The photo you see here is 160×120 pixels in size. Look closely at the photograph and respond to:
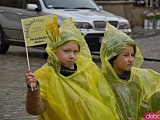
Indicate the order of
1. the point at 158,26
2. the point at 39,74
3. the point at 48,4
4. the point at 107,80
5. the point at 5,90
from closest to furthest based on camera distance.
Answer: the point at 39,74 < the point at 107,80 < the point at 5,90 < the point at 48,4 < the point at 158,26

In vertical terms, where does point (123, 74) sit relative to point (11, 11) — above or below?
above

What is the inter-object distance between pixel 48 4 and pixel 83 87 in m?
9.86

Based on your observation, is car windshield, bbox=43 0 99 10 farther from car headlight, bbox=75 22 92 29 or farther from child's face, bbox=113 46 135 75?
child's face, bbox=113 46 135 75

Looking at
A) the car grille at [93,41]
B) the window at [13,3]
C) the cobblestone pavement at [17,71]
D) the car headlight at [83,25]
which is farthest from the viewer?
the window at [13,3]

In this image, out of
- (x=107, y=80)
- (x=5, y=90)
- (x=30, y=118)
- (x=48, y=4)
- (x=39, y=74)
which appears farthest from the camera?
(x=48, y=4)

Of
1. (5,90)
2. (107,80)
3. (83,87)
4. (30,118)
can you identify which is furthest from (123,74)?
(5,90)

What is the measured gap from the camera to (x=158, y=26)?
25234 millimetres

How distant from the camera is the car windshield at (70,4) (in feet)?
44.2

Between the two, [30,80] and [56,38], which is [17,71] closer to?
[56,38]

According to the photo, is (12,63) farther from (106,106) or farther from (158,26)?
(158,26)

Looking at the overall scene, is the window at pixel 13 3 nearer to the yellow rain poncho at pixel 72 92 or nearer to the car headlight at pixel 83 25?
the car headlight at pixel 83 25

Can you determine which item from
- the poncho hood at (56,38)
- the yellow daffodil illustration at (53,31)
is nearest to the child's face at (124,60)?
the poncho hood at (56,38)

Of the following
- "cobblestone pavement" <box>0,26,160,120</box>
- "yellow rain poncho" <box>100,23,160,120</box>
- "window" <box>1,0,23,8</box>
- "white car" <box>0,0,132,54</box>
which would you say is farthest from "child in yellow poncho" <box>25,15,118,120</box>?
"window" <box>1,0,23,8</box>

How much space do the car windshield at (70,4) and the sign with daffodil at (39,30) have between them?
967 centimetres
